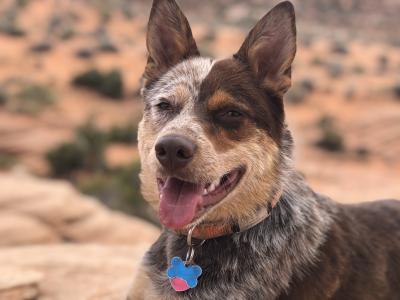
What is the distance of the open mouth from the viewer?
3.70 meters

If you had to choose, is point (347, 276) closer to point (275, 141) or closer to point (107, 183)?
point (275, 141)

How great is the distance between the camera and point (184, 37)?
15.1 feet

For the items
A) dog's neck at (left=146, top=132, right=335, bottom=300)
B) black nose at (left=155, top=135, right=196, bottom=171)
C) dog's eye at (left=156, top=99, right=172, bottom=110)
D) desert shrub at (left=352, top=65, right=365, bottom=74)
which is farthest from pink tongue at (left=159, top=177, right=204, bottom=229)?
desert shrub at (left=352, top=65, right=365, bottom=74)

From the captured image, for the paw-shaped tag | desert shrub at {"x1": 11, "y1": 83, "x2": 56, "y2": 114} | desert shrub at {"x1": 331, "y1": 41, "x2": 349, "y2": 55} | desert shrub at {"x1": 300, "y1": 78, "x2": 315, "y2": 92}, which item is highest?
desert shrub at {"x1": 331, "y1": 41, "x2": 349, "y2": 55}

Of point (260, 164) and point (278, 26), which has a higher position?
point (278, 26)

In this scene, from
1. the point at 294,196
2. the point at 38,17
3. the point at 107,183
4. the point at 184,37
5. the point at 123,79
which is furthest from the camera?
the point at 38,17

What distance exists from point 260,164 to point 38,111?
66.7ft

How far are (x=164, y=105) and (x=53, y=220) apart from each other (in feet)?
22.8

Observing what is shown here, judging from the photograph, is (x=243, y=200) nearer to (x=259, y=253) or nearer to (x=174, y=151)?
(x=259, y=253)

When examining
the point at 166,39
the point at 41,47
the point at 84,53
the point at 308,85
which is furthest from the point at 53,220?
the point at 41,47

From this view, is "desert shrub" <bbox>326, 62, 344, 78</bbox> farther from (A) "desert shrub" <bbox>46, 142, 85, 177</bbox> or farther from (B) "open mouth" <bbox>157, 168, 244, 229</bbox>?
(B) "open mouth" <bbox>157, 168, 244, 229</bbox>

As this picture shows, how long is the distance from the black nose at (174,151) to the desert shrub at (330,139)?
19848 mm

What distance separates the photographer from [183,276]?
3693 millimetres

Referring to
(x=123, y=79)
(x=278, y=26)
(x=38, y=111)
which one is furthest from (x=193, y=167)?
(x=123, y=79)
